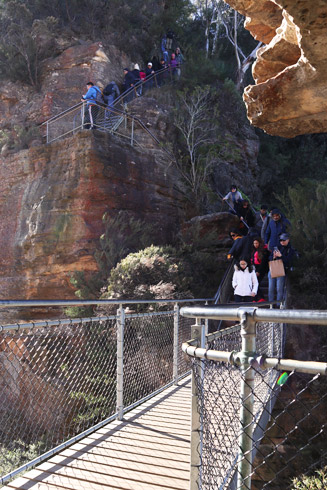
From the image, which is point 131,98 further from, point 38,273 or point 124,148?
point 38,273

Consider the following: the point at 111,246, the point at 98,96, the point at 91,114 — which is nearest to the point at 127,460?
the point at 111,246

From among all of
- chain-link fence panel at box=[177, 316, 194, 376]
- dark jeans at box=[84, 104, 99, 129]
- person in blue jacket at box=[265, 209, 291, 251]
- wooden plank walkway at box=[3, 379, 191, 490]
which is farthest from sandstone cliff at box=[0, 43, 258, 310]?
wooden plank walkway at box=[3, 379, 191, 490]

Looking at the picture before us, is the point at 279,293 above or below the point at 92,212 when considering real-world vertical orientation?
below

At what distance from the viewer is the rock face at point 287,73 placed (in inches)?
147

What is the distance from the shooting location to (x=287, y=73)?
4293 millimetres

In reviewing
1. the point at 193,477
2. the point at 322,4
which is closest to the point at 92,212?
the point at 322,4

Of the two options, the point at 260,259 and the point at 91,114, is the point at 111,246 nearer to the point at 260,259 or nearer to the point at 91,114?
the point at 260,259

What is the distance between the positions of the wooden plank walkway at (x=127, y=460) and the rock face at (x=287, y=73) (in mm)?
3580

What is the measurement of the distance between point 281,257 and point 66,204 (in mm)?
7261

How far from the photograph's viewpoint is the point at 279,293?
9281mm

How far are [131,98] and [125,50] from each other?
430 centimetres

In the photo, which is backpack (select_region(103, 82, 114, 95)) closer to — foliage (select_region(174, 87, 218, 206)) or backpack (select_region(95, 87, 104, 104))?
backpack (select_region(95, 87, 104, 104))

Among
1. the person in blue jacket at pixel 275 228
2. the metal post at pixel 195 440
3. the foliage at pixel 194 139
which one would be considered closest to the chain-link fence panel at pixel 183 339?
the person in blue jacket at pixel 275 228

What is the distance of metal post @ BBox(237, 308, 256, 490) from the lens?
1.77m
